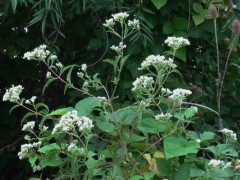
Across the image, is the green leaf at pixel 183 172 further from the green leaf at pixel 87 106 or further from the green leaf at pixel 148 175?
the green leaf at pixel 87 106

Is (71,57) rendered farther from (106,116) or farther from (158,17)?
(106,116)

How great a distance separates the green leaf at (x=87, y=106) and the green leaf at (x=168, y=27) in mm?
967

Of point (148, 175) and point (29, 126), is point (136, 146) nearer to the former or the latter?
point (148, 175)

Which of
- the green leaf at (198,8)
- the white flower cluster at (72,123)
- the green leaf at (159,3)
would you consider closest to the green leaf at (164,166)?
the white flower cluster at (72,123)

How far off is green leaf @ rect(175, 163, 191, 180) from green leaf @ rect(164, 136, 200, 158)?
0.05 m

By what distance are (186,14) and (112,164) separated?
1327mm

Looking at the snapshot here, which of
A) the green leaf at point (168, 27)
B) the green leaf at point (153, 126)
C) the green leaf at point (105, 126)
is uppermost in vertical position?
the green leaf at point (168, 27)

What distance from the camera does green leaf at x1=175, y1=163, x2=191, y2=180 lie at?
1365 mm

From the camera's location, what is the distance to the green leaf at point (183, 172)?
1365mm

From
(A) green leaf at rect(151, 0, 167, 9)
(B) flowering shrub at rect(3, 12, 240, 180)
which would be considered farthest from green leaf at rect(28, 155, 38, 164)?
(A) green leaf at rect(151, 0, 167, 9)

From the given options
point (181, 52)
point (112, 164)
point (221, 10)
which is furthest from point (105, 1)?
point (112, 164)

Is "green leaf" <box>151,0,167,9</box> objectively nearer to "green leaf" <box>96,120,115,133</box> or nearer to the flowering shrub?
the flowering shrub

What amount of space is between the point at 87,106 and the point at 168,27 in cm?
101

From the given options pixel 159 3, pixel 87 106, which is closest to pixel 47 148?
pixel 87 106
